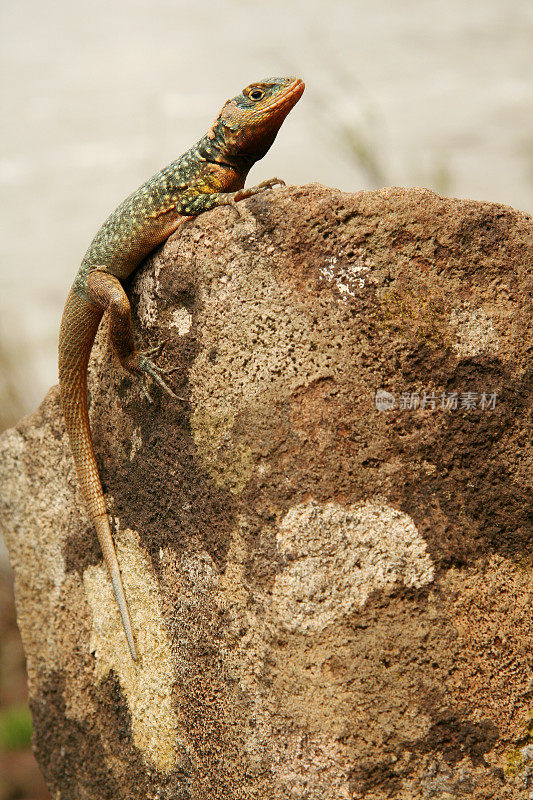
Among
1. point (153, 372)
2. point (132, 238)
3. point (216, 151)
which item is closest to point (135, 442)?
point (153, 372)

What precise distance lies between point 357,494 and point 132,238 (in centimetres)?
105

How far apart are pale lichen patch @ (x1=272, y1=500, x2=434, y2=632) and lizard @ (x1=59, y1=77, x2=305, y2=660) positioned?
0.68m

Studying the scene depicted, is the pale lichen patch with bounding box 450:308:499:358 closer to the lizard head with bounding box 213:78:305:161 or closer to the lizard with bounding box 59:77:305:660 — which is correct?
the lizard with bounding box 59:77:305:660

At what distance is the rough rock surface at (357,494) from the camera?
5.37ft

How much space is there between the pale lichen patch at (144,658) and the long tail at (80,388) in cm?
20

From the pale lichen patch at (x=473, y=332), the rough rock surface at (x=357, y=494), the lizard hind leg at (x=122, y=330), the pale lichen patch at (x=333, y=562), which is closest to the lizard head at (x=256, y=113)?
the rough rock surface at (x=357, y=494)

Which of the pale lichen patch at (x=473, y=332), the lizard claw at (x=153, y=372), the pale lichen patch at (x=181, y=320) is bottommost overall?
the pale lichen patch at (x=473, y=332)

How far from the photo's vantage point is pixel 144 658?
81.2 inches

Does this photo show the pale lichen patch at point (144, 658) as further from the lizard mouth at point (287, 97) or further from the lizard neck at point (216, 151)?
the lizard mouth at point (287, 97)

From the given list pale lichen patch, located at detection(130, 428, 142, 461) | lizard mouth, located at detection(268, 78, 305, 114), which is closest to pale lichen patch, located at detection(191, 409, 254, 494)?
pale lichen patch, located at detection(130, 428, 142, 461)

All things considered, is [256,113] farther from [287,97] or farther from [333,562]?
[333,562]

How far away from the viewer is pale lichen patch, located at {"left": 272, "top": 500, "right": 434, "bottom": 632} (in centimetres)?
163

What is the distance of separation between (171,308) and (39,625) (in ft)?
4.67

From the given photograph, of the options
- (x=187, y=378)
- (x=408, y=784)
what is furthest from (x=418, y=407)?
(x=408, y=784)
